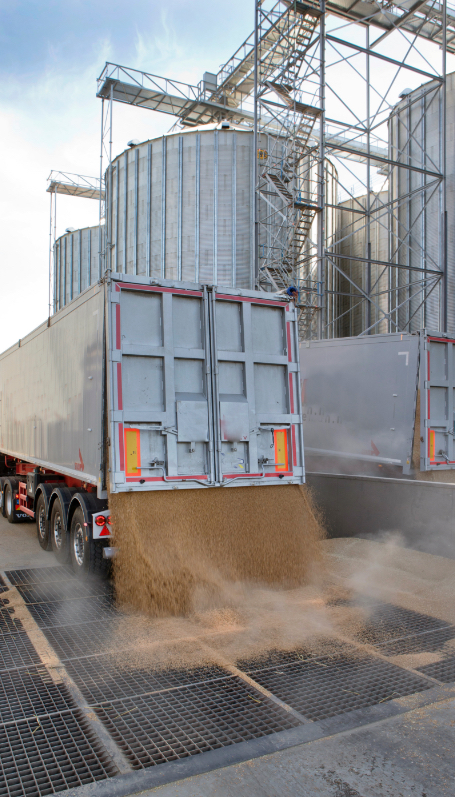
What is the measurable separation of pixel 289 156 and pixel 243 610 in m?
16.6

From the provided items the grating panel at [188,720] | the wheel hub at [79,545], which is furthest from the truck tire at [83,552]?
the grating panel at [188,720]

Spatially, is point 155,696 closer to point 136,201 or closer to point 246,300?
point 246,300

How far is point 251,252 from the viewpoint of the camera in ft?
67.3

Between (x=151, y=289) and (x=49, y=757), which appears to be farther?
(x=151, y=289)

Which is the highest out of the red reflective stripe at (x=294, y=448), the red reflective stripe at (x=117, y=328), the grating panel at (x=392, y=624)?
the red reflective stripe at (x=117, y=328)

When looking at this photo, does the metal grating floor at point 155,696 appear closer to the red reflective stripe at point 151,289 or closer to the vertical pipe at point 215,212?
the red reflective stripe at point 151,289

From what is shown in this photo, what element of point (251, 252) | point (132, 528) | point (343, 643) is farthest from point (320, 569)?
point (251, 252)

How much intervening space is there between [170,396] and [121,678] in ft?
8.96

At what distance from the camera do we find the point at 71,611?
231 inches

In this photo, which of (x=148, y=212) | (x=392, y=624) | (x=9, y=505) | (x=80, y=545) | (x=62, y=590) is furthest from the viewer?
(x=148, y=212)

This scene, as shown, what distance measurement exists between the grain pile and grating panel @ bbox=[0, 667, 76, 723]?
149cm

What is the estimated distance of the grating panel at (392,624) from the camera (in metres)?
5.13

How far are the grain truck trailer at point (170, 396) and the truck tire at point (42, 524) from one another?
87cm

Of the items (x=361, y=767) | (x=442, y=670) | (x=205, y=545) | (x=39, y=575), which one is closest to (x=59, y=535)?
(x=39, y=575)
